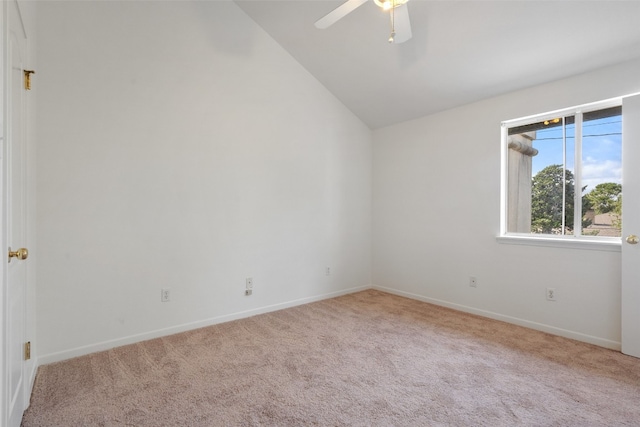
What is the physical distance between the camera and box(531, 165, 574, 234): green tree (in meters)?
3.05

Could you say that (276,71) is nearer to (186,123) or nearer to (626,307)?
(186,123)

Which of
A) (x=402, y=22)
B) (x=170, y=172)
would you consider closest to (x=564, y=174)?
(x=402, y=22)

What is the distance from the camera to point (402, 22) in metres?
2.15

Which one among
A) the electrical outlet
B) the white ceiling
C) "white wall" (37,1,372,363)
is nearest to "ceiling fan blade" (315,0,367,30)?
the white ceiling

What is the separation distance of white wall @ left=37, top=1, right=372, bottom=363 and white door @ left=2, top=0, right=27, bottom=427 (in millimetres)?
536

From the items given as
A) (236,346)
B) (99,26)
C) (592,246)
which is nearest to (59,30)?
(99,26)

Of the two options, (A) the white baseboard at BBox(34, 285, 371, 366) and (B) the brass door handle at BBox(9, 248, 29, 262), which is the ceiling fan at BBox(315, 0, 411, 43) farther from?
(A) the white baseboard at BBox(34, 285, 371, 366)

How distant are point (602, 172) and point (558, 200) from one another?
411mm

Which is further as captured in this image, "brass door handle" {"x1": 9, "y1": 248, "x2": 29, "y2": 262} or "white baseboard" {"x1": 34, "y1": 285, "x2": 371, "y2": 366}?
"white baseboard" {"x1": 34, "y1": 285, "x2": 371, "y2": 366}

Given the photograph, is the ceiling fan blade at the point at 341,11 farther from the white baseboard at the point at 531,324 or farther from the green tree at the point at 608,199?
the white baseboard at the point at 531,324

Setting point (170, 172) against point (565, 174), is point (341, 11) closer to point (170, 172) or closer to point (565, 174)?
point (170, 172)

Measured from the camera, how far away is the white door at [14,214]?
1.38m

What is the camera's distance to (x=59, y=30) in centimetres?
242

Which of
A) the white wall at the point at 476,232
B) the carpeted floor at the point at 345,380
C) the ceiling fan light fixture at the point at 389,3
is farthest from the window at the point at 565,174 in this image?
the ceiling fan light fixture at the point at 389,3
